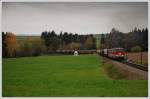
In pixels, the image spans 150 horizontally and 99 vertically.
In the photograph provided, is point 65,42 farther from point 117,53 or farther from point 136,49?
point 136,49

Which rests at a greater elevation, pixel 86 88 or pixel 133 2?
pixel 133 2

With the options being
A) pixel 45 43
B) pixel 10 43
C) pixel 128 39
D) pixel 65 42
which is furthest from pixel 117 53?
pixel 10 43

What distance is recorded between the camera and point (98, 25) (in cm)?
1174

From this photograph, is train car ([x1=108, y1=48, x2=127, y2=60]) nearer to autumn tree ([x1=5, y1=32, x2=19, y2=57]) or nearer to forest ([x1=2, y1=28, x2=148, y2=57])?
forest ([x1=2, y1=28, x2=148, y2=57])

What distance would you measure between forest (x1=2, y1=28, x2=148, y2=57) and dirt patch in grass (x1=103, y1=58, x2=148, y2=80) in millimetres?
182

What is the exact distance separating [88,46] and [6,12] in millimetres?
887

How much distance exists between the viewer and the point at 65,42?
464 inches

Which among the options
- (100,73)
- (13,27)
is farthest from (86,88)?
→ (13,27)

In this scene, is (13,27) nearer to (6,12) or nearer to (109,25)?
(6,12)

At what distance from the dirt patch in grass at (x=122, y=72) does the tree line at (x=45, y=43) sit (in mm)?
255

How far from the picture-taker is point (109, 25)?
11.7 metres

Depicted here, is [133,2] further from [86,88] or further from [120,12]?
[86,88]

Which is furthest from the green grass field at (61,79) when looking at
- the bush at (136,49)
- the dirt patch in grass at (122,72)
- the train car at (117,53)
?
the bush at (136,49)

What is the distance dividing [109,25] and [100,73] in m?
0.49
